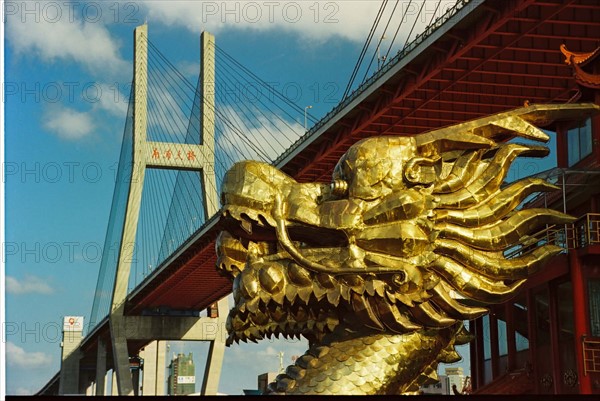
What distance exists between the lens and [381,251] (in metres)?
5.73

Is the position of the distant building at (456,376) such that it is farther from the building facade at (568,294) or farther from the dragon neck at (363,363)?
the dragon neck at (363,363)

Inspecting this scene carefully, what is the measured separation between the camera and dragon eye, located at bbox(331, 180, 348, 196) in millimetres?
5867

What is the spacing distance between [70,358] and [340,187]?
45.7 m

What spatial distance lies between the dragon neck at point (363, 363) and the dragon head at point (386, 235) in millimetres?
84

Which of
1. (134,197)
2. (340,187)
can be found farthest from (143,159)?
(340,187)

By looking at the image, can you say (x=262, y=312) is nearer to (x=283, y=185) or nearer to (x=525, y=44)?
(x=283, y=185)

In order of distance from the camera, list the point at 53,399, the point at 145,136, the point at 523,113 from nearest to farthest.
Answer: the point at 53,399 → the point at 523,113 → the point at 145,136

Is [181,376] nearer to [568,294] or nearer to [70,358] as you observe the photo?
[70,358]

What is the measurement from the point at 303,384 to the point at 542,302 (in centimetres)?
567

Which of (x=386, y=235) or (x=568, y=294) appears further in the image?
(x=568, y=294)

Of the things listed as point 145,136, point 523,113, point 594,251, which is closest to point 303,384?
point 523,113

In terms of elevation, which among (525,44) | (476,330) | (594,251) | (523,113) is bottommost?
(476,330)

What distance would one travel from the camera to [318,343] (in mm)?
6113

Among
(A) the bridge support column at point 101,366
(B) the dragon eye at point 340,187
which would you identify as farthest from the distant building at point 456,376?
(A) the bridge support column at point 101,366
